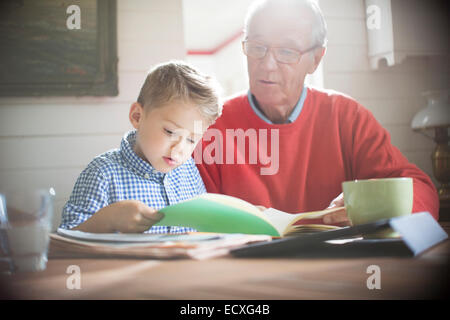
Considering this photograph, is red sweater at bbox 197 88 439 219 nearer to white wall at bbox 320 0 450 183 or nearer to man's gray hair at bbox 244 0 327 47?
man's gray hair at bbox 244 0 327 47

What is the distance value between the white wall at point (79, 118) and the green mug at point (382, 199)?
1568 mm

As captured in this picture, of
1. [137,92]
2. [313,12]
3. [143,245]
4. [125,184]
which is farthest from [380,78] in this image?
[143,245]

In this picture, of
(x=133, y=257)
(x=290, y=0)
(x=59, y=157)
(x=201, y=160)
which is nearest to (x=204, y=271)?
(x=133, y=257)

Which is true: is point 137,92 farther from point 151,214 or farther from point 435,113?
point 151,214

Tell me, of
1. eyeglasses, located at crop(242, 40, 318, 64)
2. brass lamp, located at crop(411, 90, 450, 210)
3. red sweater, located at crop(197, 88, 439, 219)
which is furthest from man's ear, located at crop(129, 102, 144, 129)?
brass lamp, located at crop(411, 90, 450, 210)

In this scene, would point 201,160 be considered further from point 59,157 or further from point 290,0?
point 59,157

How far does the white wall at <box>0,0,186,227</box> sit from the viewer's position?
1979 mm

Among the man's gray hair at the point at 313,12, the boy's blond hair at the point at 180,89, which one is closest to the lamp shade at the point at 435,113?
the man's gray hair at the point at 313,12

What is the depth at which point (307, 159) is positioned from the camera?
1.43 m

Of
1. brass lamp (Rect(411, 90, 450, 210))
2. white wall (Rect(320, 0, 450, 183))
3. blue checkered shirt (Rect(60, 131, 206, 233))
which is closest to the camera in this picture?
→ blue checkered shirt (Rect(60, 131, 206, 233))

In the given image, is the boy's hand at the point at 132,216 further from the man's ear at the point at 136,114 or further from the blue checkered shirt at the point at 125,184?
the man's ear at the point at 136,114

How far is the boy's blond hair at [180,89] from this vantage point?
1.15 m

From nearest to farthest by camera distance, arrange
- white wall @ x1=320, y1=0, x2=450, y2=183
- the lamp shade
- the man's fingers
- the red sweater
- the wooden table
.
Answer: the wooden table
the man's fingers
the red sweater
the lamp shade
white wall @ x1=320, y1=0, x2=450, y2=183

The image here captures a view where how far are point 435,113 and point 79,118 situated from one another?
162cm
